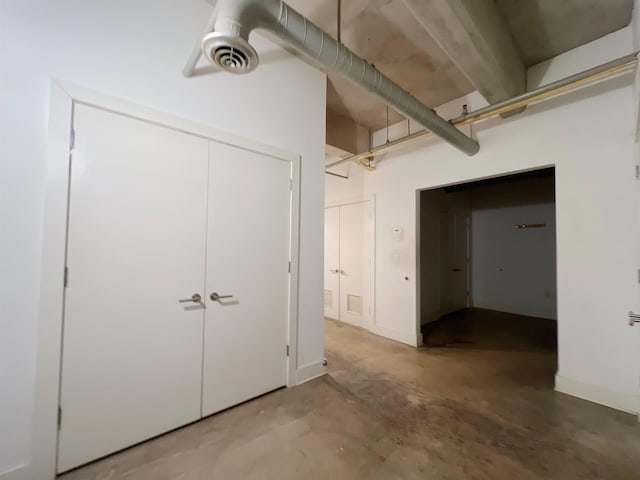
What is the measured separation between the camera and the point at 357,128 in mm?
4312

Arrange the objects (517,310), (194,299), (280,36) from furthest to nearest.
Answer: (517,310), (194,299), (280,36)

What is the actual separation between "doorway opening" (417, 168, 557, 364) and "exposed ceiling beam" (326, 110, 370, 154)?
170cm

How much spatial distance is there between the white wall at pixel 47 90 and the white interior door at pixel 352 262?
102 inches

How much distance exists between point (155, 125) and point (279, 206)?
116 centimetres

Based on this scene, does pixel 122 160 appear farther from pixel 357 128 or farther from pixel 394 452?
pixel 357 128

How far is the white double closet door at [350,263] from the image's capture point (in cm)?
447

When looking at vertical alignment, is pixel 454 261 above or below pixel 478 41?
below

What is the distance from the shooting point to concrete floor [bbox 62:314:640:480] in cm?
161

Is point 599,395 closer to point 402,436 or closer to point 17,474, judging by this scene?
point 402,436

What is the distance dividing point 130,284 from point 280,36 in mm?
1939

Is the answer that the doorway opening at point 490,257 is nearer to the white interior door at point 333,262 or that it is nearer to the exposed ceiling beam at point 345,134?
the white interior door at point 333,262

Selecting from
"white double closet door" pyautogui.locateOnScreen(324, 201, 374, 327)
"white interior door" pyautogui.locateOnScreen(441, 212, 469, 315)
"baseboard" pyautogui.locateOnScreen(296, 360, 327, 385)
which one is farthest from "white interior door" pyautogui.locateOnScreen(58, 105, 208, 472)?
"white interior door" pyautogui.locateOnScreen(441, 212, 469, 315)

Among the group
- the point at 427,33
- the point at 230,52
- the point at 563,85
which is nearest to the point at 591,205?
the point at 563,85

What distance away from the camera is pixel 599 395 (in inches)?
93.6
